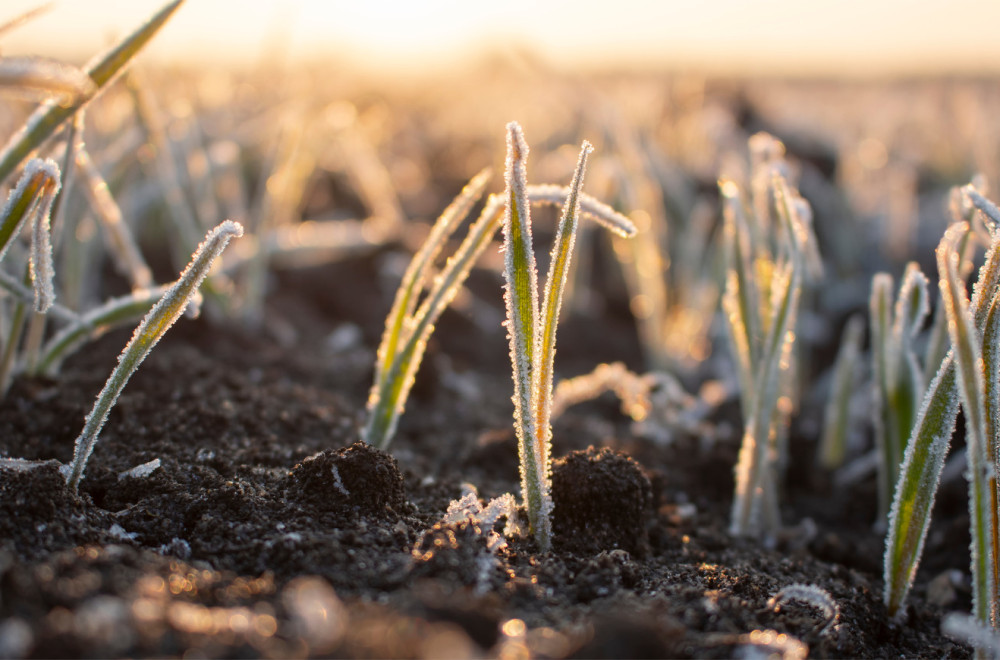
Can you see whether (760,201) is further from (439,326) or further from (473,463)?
(439,326)

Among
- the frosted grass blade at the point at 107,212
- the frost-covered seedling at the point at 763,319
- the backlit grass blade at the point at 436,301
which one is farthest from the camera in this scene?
the frosted grass blade at the point at 107,212

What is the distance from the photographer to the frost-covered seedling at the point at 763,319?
112 cm

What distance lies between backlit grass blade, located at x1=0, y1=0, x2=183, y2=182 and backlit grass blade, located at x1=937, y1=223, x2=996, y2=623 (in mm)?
904

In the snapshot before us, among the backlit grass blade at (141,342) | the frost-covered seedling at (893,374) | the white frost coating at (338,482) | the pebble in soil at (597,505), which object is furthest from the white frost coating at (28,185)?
the frost-covered seedling at (893,374)

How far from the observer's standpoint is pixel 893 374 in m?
1.22

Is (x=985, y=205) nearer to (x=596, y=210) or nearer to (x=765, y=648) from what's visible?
(x=596, y=210)

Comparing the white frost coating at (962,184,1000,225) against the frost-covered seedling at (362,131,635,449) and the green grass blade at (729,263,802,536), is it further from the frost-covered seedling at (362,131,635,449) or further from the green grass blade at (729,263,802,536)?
the frost-covered seedling at (362,131,635,449)

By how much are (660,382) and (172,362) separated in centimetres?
90

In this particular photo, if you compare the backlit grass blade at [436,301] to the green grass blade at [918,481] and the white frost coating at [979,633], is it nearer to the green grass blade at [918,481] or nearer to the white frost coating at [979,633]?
the green grass blade at [918,481]

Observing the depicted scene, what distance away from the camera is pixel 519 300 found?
87 cm

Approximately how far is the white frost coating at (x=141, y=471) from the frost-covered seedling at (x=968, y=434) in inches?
35.9

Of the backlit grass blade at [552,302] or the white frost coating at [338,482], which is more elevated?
the backlit grass blade at [552,302]

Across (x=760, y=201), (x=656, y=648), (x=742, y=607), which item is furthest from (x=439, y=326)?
(x=656, y=648)

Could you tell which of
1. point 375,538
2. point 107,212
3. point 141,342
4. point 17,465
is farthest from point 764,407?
point 107,212
